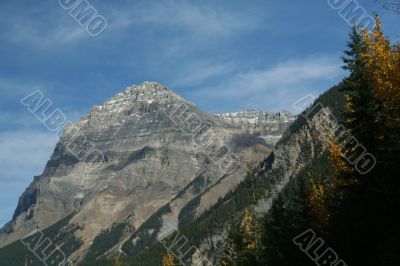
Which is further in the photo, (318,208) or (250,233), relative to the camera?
(250,233)

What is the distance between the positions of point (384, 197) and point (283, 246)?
17.6 m

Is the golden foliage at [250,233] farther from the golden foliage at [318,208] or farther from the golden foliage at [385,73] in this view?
the golden foliage at [385,73]

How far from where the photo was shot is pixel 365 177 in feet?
101

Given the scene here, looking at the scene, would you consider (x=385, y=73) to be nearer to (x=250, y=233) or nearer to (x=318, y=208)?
(x=318, y=208)

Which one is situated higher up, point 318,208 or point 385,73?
point 385,73

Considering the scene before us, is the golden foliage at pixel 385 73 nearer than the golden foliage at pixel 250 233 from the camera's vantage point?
Yes

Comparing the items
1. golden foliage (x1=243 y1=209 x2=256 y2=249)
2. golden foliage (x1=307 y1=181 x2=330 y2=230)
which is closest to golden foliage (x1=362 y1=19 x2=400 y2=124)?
golden foliage (x1=307 y1=181 x2=330 y2=230)

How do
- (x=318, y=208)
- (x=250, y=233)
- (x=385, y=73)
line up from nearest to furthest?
(x=385, y=73)
(x=318, y=208)
(x=250, y=233)

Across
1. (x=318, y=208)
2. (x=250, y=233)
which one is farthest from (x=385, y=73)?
(x=250, y=233)

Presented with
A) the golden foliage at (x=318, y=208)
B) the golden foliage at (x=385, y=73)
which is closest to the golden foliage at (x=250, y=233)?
the golden foliage at (x=318, y=208)

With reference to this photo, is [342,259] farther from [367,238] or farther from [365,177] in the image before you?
[365,177]

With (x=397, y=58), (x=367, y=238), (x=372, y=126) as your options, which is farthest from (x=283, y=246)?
(x=397, y=58)

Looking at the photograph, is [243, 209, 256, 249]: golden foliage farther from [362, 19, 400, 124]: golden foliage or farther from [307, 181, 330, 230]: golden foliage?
[362, 19, 400, 124]: golden foliage

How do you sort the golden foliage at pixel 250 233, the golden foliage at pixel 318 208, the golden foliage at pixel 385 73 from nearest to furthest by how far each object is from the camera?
the golden foliage at pixel 385 73 < the golden foliage at pixel 318 208 < the golden foliage at pixel 250 233
